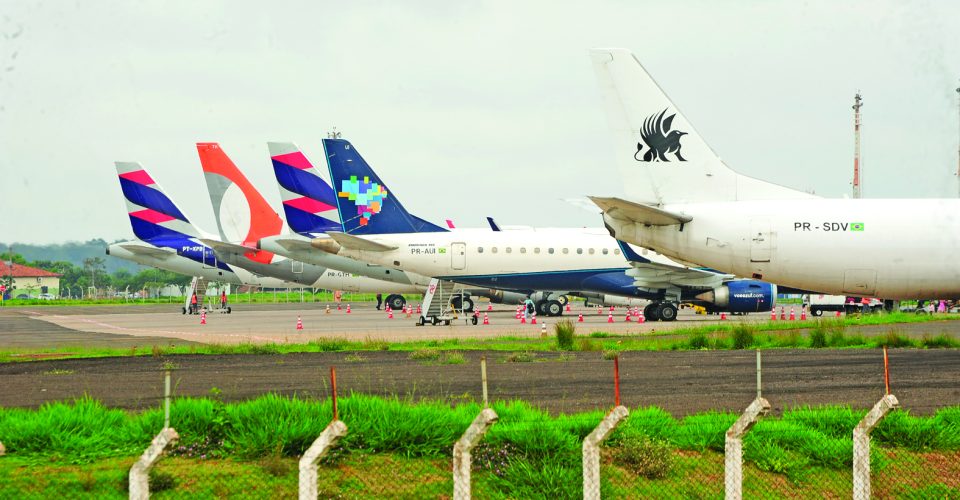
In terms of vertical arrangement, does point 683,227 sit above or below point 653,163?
below

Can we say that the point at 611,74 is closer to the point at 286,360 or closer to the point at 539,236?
the point at 286,360

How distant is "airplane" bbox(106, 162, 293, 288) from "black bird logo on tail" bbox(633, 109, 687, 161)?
42.8 metres

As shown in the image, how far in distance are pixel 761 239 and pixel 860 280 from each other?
2134 millimetres

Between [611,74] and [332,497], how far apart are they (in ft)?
47.9

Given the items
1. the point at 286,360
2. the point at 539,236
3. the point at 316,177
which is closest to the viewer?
the point at 286,360

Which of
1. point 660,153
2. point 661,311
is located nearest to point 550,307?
point 661,311

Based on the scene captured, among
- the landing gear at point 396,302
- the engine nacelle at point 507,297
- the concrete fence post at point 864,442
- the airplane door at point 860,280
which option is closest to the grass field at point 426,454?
the concrete fence post at point 864,442

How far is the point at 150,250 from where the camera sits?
198 feet

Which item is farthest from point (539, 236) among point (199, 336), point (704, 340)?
point (704, 340)

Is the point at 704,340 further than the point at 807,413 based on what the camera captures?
Yes

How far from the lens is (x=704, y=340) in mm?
27141

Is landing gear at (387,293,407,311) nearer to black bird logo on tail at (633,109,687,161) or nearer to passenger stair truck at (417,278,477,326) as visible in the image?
passenger stair truck at (417,278,477,326)

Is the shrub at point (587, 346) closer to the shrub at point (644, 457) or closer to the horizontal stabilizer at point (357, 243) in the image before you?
the shrub at point (644, 457)

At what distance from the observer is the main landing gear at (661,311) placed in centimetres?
4550
